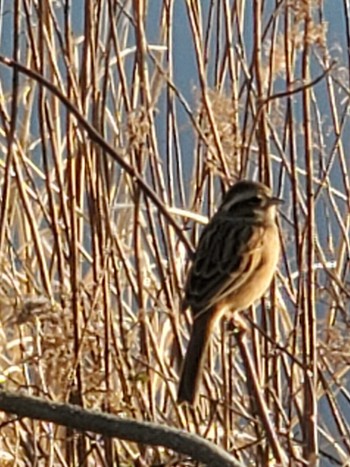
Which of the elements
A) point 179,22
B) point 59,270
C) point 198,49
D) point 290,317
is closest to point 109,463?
point 59,270

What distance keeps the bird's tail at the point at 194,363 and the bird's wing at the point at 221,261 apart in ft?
0.21

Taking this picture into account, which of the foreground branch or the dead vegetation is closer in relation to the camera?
the foreground branch

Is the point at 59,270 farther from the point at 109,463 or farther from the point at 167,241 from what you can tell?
the point at 109,463

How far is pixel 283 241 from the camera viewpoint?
7.91 ft

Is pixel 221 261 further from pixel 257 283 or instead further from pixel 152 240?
pixel 152 240

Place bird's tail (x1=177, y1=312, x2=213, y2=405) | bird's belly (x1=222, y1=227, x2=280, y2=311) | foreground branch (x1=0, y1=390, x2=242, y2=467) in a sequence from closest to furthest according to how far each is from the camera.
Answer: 1. foreground branch (x1=0, y1=390, x2=242, y2=467)
2. bird's tail (x1=177, y1=312, x2=213, y2=405)
3. bird's belly (x1=222, y1=227, x2=280, y2=311)

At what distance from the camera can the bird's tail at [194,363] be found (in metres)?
2.03

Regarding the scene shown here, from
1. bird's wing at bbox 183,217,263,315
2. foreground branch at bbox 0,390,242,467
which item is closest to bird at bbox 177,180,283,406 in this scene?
bird's wing at bbox 183,217,263,315

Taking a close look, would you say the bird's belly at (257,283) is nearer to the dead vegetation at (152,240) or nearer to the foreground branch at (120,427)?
the dead vegetation at (152,240)

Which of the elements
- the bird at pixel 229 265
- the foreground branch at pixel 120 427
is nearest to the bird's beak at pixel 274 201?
the bird at pixel 229 265

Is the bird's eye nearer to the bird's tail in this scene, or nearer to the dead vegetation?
the dead vegetation

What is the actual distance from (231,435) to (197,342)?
29 cm

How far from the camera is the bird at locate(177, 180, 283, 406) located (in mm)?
2072

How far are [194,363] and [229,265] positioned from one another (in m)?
0.25
